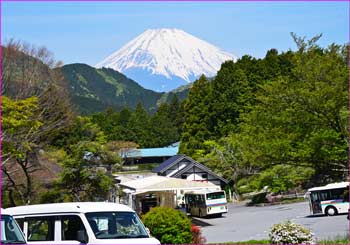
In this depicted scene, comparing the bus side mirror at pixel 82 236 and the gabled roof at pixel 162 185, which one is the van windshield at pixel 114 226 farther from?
the gabled roof at pixel 162 185

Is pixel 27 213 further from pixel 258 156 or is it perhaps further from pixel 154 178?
pixel 154 178

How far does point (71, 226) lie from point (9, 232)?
63.0 inches

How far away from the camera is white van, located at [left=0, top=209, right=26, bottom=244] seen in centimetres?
959

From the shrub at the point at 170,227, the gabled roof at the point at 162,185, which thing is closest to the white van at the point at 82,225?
the shrub at the point at 170,227

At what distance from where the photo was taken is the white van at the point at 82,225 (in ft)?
35.4

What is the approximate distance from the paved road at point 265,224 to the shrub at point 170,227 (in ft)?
8.84

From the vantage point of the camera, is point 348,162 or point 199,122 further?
point 199,122

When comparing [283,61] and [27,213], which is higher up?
[283,61]

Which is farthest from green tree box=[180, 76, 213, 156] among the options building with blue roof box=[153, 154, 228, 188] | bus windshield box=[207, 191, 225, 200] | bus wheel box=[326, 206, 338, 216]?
bus wheel box=[326, 206, 338, 216]

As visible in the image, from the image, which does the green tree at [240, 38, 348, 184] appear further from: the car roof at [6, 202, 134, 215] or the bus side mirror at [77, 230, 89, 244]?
the bus side mirror at [77, 230, 89, 244]

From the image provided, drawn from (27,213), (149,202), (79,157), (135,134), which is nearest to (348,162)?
(27,213)

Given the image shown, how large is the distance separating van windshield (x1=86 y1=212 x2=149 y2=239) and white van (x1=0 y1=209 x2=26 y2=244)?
4.82 feet

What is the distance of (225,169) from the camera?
155ft

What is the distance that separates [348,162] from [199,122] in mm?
43812
